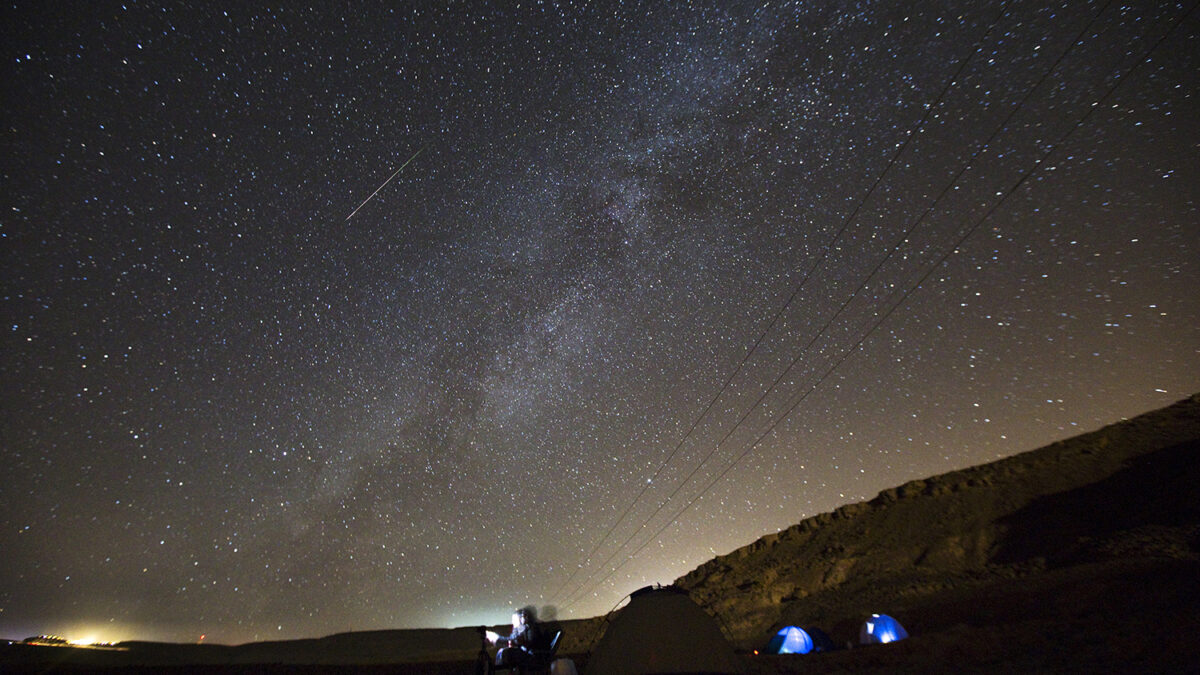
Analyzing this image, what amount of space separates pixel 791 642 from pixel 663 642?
10.0 m

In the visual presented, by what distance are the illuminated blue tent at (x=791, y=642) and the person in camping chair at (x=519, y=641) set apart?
9.15 meters

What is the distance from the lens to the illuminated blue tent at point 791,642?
60.7 ft

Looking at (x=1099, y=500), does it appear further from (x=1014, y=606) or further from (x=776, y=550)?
(x=776, y=550)

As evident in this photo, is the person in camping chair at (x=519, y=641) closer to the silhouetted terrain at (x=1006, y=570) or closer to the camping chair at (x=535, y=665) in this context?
the camping chair at (x=535, y=665)

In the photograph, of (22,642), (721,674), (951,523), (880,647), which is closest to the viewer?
(721,674)

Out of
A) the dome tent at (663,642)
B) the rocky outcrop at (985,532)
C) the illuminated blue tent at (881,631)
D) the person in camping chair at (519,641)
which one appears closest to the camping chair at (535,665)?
the person in camping chair at (519,641)

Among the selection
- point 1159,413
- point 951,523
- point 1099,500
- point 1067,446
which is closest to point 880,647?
point 1099,500

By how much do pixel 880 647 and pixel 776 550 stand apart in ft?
81.7

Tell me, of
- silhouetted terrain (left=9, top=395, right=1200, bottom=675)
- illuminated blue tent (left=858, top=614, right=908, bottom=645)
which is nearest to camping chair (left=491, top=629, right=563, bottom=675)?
silhouetted terrain (left=9, top=395, right=1200, bottom=675)

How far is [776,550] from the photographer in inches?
1533

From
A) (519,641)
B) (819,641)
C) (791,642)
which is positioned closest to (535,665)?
(519,641)

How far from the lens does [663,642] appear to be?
461 inches

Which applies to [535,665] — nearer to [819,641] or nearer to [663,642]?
[663,642]

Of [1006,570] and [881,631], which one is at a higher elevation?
[1006,570]
